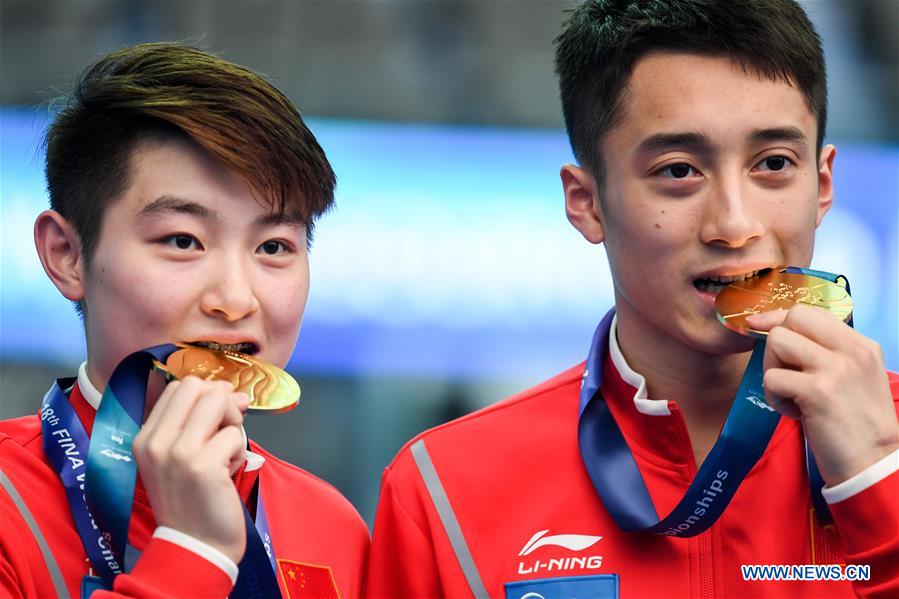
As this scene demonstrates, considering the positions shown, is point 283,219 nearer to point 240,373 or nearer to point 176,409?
point 240,373

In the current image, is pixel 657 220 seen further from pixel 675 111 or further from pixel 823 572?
pixel 823 572

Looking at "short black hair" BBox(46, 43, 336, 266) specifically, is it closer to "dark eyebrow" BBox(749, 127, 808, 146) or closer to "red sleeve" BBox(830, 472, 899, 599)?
"dark eyebrow" BBox(749, 127, 808, 146)

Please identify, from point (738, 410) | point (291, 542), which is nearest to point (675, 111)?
point (738, 410)

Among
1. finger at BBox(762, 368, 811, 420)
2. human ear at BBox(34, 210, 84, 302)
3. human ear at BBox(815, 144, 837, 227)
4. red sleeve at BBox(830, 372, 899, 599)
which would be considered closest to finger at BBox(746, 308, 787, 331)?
finger at BBox(762, 368, 811, 420)

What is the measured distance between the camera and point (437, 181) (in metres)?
7.28

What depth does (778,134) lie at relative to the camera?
259cm

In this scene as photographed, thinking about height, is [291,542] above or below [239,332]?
below

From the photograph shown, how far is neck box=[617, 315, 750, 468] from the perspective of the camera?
2.79m

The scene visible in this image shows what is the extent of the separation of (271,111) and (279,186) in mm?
194

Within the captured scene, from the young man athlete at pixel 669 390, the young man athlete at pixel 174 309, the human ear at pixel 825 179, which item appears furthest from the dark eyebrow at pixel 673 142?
the young man athlete at pixel 174 309

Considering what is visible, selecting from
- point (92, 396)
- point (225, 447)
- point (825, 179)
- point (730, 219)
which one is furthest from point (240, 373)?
point (825, 179)

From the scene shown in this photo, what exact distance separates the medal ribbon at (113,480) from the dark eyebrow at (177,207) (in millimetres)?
268

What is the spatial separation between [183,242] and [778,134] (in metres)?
1.19

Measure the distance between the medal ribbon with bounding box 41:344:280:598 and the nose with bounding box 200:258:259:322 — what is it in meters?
0.12
